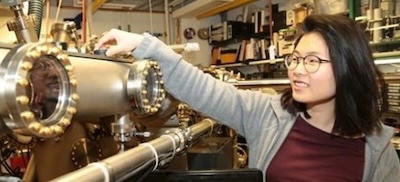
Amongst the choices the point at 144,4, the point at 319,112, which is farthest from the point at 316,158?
the point at 144,4

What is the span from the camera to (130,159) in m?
0.56

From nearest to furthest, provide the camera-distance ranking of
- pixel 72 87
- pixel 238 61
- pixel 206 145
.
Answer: pixel 72 87, pixel 206 145, pixel 238 61

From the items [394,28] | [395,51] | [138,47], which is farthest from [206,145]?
[394,28]

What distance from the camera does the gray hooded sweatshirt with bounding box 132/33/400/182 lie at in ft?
3.13

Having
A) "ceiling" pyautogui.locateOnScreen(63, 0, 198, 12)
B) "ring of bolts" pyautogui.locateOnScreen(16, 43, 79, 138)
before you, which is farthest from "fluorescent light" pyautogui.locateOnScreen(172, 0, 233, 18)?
"ring of bolts" pyautogui.locateOnScreen(16, 43, 79, 138)

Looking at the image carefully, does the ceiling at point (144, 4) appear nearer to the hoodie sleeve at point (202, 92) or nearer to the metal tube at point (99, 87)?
the hoodie sleeve at point (202, 92)

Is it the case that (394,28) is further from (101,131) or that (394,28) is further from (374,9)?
(101,131)

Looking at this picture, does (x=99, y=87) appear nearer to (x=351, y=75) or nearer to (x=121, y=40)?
(x=121, y=40)

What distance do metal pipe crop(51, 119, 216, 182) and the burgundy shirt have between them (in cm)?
37

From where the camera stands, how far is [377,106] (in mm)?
1185

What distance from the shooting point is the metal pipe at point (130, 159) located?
0.45m

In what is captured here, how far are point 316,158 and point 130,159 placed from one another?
735 millimetres

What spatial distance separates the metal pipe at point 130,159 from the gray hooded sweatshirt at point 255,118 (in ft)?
0.40

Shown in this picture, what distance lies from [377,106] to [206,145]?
1.96ft
